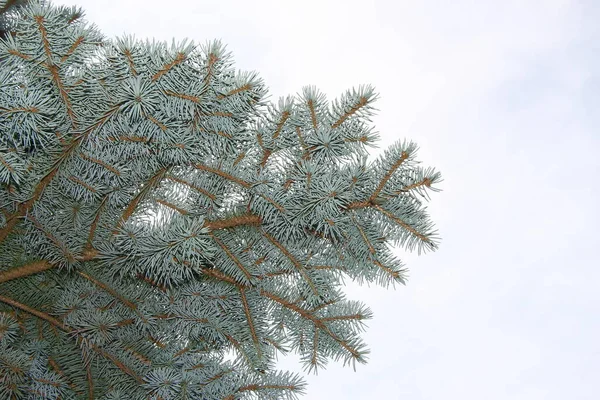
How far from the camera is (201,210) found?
3.94 feet

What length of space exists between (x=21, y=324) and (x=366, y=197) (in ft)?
2.74

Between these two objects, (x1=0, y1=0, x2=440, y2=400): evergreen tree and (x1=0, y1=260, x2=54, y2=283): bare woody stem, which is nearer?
(x1=0, y1=0, x2=440, y2=400): evergreen tree

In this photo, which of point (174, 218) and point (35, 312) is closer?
point (174, 218)

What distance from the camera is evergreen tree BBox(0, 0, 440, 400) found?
0.95 m

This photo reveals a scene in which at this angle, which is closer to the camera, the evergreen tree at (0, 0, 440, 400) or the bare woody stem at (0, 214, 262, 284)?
the evergreen tree at (0, 0, 440, 400)

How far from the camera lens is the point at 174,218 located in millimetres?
1138

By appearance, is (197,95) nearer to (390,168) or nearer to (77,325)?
(390,168)

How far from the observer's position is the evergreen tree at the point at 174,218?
0.95 m

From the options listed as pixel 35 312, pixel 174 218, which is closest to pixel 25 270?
pixel 35 312

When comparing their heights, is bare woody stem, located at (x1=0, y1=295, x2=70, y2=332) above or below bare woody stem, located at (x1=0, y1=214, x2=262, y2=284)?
below

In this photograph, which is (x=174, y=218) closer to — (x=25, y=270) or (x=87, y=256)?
(x=87, y=256)

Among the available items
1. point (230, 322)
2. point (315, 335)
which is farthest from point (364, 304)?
point (230, 322)

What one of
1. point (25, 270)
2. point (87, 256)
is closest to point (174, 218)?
point (87, 256)

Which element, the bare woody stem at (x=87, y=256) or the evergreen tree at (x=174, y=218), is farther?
the bare woody stem at (x=87, y=256)
